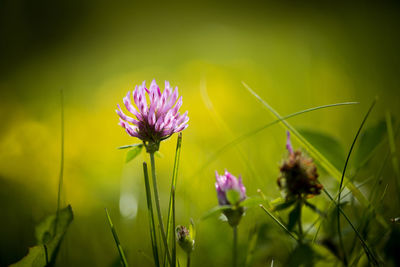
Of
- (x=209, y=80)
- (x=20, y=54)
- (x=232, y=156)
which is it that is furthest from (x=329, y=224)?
(x=20, y=54)

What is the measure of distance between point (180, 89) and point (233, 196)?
56.4 inches

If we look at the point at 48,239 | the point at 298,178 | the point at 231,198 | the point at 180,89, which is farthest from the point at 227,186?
the point at 180,89

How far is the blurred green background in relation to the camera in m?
1.01

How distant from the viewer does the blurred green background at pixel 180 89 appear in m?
1.01

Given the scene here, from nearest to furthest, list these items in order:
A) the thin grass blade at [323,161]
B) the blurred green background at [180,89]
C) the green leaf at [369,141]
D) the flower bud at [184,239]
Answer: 1. the flower bud at [184,239]
2. the thin grass blade at [323,161]
3. the green leaf at [369,141]
4. the blurred green background at [180,89]

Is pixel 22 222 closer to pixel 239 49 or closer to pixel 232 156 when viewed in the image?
pixel 232 156

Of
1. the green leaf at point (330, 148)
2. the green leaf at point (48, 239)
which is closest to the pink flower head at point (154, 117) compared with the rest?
the green leaf at point (48, 239)

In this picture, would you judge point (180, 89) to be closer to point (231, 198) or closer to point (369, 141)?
point (369, 141)

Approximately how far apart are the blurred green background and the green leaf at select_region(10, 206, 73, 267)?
0.19ft

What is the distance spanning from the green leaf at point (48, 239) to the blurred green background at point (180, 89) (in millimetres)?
59

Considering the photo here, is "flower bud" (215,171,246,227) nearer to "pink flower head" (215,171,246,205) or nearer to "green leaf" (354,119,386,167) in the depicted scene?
"pink flower head" (215,171,246,205)

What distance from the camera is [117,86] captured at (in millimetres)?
2146

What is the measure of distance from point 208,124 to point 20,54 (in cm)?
153

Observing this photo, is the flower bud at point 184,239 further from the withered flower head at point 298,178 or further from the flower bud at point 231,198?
the withered flower head at point 298,178
